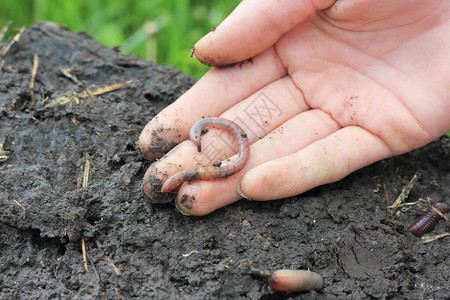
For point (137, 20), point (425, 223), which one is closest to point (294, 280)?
point (425, 223)

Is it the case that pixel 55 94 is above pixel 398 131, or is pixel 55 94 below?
above

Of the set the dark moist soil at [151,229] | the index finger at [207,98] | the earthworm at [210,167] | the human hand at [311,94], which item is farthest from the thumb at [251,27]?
the dark moist soil at [151,229]

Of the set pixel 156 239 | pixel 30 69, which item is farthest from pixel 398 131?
pixel 30 69

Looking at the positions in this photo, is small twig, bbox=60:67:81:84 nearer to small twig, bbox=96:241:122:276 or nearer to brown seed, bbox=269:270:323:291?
small twig, bbox=96:241:122:276

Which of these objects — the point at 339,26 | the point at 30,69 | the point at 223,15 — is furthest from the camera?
the point at 223,15

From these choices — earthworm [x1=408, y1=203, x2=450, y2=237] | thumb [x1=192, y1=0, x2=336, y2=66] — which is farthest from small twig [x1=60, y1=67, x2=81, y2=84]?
earthworm [x1=408, y1=203, x2=450, y2=237]

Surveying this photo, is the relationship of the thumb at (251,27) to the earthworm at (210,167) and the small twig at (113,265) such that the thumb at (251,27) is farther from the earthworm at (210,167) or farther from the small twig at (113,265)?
the small twig at (113,265)

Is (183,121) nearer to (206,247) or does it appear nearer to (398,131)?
(206,247)
